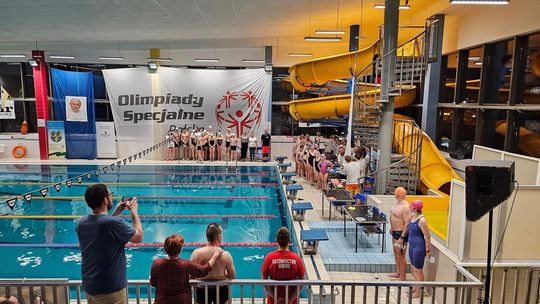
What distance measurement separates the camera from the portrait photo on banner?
15.2 m

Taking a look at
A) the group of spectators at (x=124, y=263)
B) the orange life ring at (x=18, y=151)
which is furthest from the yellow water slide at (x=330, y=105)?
the orange life ring at (x=18, y=151)

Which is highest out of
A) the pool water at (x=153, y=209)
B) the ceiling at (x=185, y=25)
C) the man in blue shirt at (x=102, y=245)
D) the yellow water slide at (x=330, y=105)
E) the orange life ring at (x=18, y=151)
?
the ceiling at (x=185, y=25)

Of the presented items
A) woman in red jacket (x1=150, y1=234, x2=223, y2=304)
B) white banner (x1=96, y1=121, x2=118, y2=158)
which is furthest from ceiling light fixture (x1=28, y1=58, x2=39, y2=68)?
woman in red jacket (x1=150, y1=234, x2=223, y2=304)

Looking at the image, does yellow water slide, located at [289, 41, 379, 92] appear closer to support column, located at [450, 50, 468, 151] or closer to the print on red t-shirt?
support column, located at [450, 50, 468, 151]

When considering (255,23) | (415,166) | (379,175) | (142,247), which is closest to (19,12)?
(255,23)

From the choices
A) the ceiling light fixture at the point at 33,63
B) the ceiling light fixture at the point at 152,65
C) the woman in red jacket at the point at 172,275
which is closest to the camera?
the woman in red jacket at the point at 172,275

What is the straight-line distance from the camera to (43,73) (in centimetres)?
1512

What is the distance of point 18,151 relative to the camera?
16172mm

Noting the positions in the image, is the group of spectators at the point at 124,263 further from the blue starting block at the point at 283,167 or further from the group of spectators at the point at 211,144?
the group of spectators at the point at 211,144

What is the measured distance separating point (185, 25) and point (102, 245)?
10.1m

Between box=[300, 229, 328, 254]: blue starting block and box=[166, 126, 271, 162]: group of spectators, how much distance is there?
938cm

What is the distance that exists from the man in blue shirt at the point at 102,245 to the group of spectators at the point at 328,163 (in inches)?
245

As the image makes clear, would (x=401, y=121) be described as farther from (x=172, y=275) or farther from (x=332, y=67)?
(x=172, y=275)

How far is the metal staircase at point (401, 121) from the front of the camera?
7722 mm
